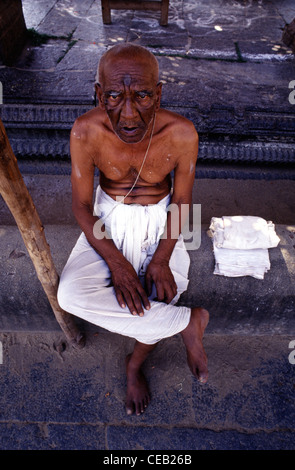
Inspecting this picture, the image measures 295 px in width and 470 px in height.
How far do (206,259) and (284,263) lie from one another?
1.78ft

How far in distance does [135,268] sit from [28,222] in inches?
30.5

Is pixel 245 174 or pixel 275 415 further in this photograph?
pixel 245 174

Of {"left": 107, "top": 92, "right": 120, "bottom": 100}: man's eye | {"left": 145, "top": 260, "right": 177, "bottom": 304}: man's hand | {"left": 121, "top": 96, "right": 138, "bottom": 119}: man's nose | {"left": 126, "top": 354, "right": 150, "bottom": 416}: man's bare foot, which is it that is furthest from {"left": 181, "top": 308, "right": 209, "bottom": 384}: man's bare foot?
{"left": 107, "top": 92, "right": 120, "bottom": 100}: man's eye

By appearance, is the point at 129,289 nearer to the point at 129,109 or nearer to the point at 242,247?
the point at 242,247

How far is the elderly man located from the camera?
1.74m

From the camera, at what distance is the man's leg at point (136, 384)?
2.25 m

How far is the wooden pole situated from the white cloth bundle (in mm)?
1093

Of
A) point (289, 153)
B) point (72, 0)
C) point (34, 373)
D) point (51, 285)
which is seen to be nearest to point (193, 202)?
point (289, 153)

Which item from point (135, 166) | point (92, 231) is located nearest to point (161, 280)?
point (92, 231)

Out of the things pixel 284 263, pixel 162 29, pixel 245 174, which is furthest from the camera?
pixel 162 29

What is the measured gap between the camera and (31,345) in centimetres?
259

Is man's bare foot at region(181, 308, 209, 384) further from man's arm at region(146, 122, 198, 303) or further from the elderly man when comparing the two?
man's arm at region(146, 122, 198, 303)

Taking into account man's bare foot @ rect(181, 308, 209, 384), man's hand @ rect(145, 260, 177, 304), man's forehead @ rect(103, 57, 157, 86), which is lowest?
man's bare foot @ rect(181, 308, 209, 384)

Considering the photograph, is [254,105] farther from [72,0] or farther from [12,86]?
[72,0]
